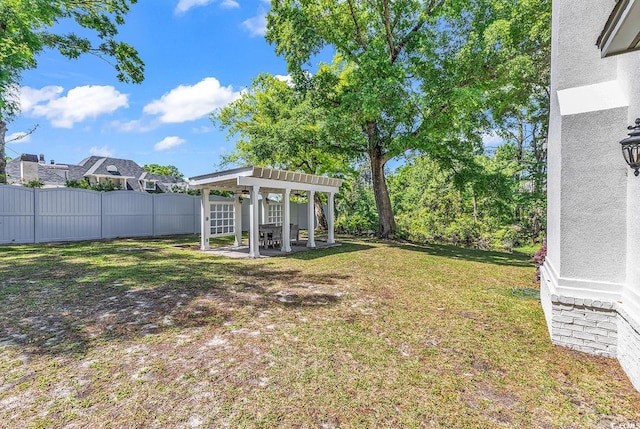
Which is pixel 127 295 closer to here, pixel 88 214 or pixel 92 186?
pixel 88 214

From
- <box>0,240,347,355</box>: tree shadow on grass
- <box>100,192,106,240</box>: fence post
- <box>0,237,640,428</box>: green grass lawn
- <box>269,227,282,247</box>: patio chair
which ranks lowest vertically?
<box>0,237,640,428</box>: green grass lawn

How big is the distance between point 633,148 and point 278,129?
1232 cm

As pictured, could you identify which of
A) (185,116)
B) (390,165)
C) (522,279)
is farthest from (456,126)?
(185,116)

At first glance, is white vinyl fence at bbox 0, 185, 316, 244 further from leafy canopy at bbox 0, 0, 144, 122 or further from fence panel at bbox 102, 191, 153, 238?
leafy canopy at bbox 0, 0, 144, 122

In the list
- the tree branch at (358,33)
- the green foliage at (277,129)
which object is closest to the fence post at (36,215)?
the green foliage at (277,129)

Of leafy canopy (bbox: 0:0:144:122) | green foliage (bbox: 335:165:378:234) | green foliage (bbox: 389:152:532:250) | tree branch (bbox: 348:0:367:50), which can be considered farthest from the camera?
green foliage (bbox: 335:165:378:234)

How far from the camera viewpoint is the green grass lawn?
2277 mm

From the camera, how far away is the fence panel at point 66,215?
11.7 meters

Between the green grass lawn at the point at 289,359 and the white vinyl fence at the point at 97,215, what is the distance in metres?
7.03

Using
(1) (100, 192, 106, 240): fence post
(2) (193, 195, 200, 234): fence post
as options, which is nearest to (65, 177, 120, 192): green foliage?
(1) (100, 192, 106, 240): fence post

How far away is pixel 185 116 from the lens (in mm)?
35562

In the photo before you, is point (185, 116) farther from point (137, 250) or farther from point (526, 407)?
point (526, 407)

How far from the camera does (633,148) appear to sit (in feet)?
9.32

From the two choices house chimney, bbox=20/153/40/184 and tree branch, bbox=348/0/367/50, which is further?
house chimney, bbox=20/153/40/184
